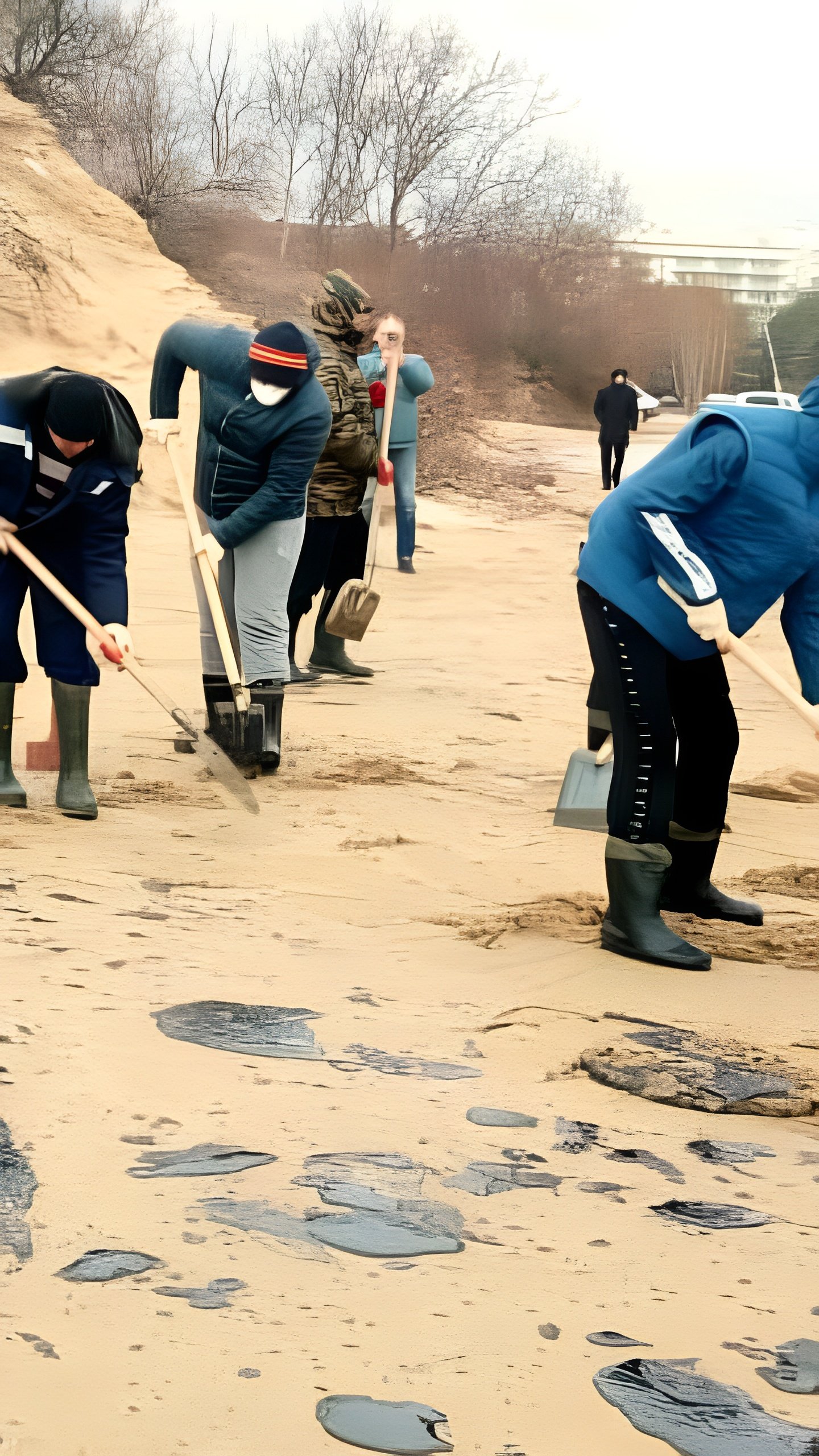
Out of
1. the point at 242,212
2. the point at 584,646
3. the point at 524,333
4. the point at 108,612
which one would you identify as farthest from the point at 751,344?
the point at 108,612

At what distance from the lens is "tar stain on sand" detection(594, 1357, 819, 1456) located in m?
1.72

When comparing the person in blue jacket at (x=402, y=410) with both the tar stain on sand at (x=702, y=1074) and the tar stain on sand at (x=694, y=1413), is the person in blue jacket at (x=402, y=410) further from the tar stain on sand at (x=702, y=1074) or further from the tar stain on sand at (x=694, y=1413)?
the tar stain on sand at (x=694, y=1413)

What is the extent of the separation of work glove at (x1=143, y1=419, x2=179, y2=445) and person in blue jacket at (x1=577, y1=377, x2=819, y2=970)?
2292 mm

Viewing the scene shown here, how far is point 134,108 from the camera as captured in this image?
24.4m

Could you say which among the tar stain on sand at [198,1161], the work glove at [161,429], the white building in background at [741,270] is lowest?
the tar stain on sand at [198,1161]

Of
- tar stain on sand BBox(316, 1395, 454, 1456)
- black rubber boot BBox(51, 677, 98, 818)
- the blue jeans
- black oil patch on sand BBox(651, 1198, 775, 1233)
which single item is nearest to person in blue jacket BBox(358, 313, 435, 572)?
the blue jeans

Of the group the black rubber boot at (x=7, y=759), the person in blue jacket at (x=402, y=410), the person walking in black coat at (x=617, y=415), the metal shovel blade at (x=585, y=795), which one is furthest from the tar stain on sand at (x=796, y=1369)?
the person walking in black coat at (x=617, y=415)

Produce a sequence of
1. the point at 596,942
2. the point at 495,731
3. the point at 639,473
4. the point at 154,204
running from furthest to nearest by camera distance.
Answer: the point at 154,204
the point at 495,731
the point at 596,942
the point at 639,473

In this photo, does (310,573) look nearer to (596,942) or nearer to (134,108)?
(596,942)

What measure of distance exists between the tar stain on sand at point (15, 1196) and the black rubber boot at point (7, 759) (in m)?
2.47

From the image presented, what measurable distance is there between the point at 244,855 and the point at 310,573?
2.78 m

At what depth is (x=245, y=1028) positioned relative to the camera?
2965 millimetres

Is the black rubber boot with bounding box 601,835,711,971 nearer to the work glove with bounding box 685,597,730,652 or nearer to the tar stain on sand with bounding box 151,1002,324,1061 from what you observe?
the work glove with bounding box 685,597,730,652

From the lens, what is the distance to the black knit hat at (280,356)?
5.09m
